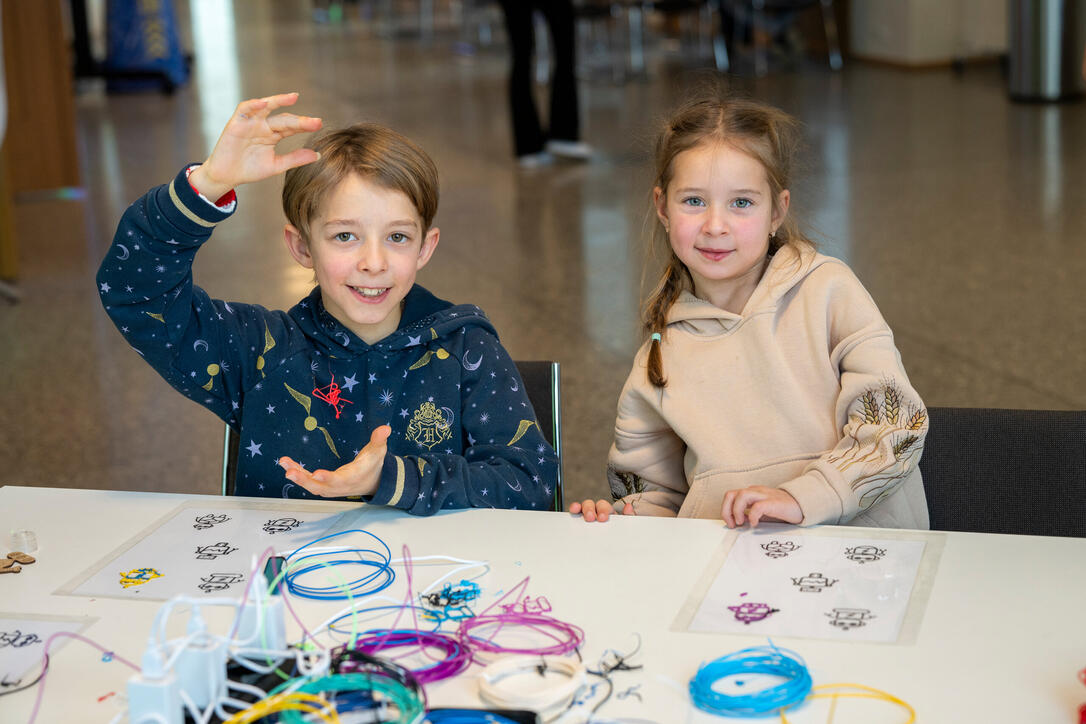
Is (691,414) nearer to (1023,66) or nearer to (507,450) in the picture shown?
(507,450)

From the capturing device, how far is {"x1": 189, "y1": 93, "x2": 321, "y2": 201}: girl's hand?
4.55 feet

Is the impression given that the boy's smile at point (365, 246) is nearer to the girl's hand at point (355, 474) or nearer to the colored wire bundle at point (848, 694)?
the girl's hand at point (355, 474)

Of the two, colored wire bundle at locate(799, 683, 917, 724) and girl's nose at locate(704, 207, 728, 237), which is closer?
colored wire bundle at locate(799, 683, 917, 724)

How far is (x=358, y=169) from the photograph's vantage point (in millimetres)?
1598

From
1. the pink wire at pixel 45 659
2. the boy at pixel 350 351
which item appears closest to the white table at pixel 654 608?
the pink wire at pixel 45 659

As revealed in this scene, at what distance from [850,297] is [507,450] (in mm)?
489

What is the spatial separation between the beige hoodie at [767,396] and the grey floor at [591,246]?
0.37 metres

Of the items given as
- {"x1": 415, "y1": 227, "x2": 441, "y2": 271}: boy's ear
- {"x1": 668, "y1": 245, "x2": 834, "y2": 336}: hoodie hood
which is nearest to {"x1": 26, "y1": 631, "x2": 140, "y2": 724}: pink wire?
{"x1": 415, "y1": 227, "x2": 441, "y2": 271}: boy's ear

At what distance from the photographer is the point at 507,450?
1562 millimetres

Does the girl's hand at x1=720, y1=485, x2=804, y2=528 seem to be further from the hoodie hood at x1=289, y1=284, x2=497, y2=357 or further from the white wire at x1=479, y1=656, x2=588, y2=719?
the hoodie hood at x1=289, y1=284, x2=497, y2=357

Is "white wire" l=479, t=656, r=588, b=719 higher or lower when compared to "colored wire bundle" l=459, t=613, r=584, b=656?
higher

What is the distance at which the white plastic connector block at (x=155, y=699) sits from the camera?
875 millimetres

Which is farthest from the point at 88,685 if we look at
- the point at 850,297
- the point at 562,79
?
the point at 562,79

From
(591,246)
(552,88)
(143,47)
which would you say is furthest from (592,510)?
(143,47)
